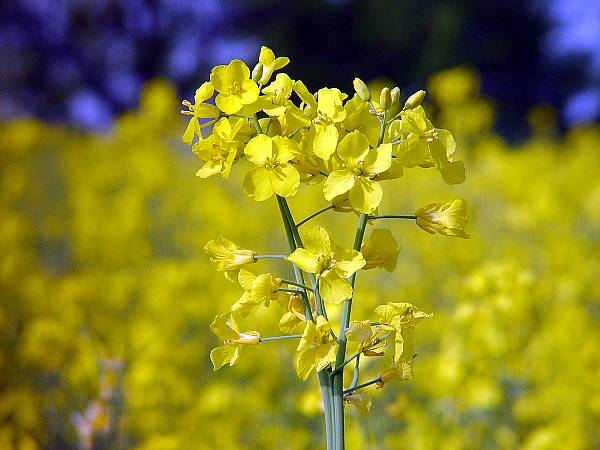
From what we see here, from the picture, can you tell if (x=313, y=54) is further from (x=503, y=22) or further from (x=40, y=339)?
(x=40, y=339)

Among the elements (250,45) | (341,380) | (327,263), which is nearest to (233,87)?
(327,263)

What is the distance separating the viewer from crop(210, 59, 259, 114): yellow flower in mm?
713

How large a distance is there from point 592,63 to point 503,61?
61.9 inches

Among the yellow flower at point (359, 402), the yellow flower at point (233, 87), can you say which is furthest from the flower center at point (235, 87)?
the yellow flower at point (359, 402)

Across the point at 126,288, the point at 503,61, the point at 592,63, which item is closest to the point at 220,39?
the point at 503,61

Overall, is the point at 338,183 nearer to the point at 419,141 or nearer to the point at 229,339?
the point at 419,141

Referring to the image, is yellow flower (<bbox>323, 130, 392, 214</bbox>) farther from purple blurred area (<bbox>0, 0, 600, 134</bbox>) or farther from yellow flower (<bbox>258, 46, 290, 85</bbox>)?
purple blurred area (<bbox>0, 0, 600, 134</bbox>)

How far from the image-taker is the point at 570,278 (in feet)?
9.96

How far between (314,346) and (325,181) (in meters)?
0.17

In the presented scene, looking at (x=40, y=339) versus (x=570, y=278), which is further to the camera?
(x=570, y=278)

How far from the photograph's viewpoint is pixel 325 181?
73 centimetres

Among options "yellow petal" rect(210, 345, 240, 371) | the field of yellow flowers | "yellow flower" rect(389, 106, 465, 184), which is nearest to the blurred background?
the field of yellow flowers

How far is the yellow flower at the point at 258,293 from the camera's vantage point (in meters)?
0.72

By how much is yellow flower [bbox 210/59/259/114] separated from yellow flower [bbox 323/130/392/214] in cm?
11
